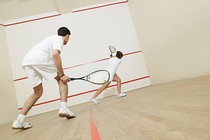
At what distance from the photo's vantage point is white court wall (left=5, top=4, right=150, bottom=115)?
4.42 meters

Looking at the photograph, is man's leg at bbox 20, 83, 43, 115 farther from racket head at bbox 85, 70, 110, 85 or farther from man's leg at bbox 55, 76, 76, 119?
racket head at bbox 85, 70, 110, 85

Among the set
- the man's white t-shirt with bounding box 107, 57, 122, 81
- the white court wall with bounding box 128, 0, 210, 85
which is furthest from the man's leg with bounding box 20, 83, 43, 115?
the white court wall with bounding box 128, 0, 210, 85

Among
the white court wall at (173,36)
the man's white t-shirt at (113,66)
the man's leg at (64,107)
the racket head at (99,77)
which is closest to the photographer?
the man's leg at (64,107)

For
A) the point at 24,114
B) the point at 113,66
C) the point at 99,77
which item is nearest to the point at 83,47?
the point at 113,66

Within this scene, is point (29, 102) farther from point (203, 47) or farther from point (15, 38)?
point (15, 38)

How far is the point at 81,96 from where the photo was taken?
4.49 meters

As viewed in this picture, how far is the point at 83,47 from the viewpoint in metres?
4.64

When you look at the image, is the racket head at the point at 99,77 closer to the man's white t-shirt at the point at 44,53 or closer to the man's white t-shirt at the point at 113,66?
the man's white t-shirt at the point at 44,53

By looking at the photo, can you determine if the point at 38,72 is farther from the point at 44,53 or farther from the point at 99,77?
the point at 99,77

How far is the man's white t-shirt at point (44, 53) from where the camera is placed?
7.04 feet

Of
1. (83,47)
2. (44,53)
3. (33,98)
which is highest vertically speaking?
(83,47)

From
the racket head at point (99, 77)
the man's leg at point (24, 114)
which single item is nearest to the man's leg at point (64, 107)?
the man's leg at point (24, 114)

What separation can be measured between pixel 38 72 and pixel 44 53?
209 mm

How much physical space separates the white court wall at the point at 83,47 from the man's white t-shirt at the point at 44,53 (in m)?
2.27
